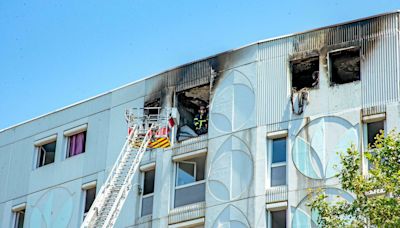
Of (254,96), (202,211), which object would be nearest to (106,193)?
(202,211)

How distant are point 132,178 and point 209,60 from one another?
5405 mm

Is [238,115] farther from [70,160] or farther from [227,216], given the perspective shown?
[70,160]

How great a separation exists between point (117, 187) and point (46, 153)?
9.33m

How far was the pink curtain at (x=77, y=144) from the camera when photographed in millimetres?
42438

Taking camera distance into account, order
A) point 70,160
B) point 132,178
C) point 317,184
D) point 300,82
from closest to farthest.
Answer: point 317,184 → point 300,82 → point 132,178 → point 70,160

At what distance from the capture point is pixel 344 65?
35.8 m

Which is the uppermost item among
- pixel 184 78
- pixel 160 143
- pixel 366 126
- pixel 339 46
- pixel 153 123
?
pixel 184 78

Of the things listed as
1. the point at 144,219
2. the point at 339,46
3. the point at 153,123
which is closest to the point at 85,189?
the point at 144,219

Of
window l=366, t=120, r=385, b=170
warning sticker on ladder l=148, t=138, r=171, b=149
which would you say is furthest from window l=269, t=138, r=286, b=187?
warning sticker on ladder l=148, t=138, r=171, b=149

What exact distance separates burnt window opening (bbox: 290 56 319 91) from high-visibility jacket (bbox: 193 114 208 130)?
406 centimetres

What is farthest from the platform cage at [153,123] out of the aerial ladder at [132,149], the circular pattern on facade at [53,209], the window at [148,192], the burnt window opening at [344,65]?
the burnt window opening at [344,65]

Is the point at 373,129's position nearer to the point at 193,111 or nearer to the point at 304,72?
the point at 304,72

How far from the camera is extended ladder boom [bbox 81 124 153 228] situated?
33531 millimetres

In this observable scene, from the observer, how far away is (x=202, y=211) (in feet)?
121
